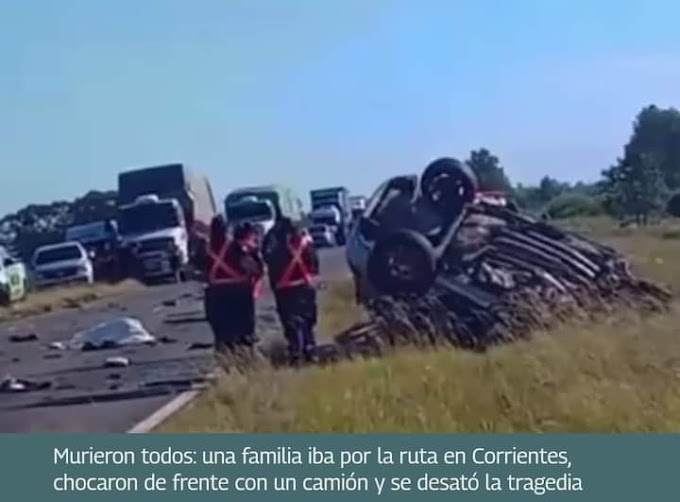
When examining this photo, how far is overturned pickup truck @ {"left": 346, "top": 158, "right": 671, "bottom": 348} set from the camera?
587 inches

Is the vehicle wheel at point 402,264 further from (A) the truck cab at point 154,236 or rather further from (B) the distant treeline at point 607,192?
(A) the truck cab at point 154,236

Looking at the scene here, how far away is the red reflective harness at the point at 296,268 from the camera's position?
14.1 meters

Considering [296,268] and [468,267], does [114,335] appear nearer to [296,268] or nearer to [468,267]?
[468,267]

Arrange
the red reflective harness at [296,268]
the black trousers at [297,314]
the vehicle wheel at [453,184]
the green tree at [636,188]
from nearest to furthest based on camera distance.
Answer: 1. the red reflective harness at [296,268]
2. the black trousers at [297,314]
3. the vehicle wheel at [453,184]
4. the green tree at [636,188]

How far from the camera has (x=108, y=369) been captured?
1581 cm

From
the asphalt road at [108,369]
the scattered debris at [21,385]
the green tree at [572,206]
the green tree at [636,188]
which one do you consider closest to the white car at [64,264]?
the asphalt road at [108,369]

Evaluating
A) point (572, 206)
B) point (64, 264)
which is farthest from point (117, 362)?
point (64, 264)

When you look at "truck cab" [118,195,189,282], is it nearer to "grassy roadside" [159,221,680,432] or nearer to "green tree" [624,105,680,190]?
"green tree" [624,105,680,190]

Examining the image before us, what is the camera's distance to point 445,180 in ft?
52.7

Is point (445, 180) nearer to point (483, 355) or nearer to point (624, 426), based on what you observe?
point (483, 355)

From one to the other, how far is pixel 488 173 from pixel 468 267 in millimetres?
1033

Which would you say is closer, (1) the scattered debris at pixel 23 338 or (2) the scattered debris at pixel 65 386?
(2) the scattered debris at pixel 65 386

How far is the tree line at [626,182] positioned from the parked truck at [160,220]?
996cm

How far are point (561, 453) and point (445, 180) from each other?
8.11 metres
